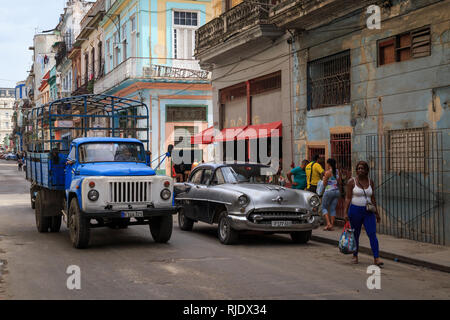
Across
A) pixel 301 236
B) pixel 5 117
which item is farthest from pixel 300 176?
pixel 5 117

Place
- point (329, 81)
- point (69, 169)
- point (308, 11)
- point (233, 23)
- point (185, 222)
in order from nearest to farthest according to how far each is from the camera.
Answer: point (69, 169), point (185, 222), point (308, 11), point (329, 81), point (233, 23)

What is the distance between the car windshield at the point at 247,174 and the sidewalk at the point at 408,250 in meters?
1.66

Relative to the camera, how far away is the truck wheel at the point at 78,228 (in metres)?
10.5

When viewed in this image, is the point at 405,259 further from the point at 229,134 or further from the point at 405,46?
the point at 229,134

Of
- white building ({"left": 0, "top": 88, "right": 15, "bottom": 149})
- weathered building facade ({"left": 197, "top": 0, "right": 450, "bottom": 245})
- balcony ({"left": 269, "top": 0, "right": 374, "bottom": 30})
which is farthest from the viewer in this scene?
white building ({"left": 0, "top": 88, "right": 15, "bottom": 149})

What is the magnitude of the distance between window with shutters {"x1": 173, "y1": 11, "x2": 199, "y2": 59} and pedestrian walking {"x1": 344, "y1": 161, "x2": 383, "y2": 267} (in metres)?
21.2

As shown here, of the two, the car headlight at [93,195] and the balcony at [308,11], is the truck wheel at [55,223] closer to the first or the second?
the car headlight at [93,195]

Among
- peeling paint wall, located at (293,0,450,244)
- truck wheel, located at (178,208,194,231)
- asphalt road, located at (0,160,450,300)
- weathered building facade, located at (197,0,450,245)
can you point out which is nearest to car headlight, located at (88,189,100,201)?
asphalt road, located at (0,160,450,300)

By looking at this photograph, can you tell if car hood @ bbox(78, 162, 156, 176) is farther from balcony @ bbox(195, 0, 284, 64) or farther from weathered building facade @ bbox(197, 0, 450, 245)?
balcony @ bbox(195, 0, 284, 64)

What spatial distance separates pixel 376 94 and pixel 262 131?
18.0 feet

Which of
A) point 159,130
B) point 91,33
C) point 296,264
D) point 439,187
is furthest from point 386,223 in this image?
point 91,33

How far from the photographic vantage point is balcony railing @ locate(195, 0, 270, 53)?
56.7 feet

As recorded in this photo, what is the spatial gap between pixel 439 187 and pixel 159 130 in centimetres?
1889

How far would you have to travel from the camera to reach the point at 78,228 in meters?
10.5
